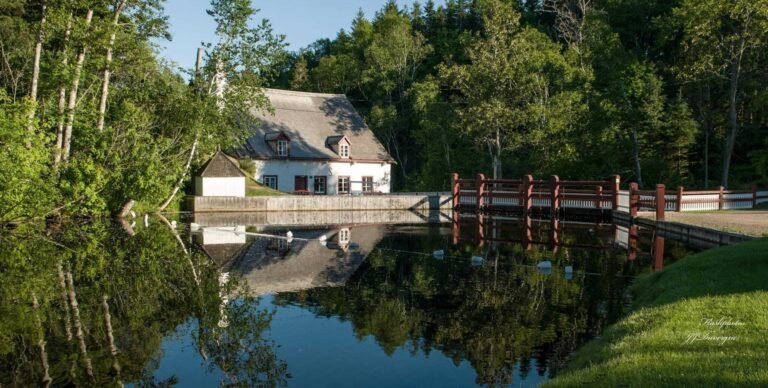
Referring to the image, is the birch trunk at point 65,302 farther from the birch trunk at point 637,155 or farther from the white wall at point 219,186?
the birch trunk at point 637,155

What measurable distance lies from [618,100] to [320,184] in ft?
73.2

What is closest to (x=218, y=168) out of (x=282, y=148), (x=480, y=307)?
(x=282, y=148)

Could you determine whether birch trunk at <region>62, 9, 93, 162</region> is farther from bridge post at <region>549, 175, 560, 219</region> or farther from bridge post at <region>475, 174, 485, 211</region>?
bridge post at <region>549, 175, 560, 219</region>

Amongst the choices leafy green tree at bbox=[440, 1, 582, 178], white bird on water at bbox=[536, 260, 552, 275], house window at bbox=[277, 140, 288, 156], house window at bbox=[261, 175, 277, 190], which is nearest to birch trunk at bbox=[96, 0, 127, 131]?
house window at bbox=[261, 175, 277, 190]

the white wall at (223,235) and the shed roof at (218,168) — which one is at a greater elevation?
the shed roof at (218,168)

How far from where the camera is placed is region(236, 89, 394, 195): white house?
44156 mm

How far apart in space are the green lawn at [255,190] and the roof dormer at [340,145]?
8354 mm

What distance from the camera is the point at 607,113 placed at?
127ft

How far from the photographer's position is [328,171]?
4659 centimetres

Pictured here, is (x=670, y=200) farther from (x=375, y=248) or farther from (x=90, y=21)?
(x=90, y=21)

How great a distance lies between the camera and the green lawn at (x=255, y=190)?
126ft

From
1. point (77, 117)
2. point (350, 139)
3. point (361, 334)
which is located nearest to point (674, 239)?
point (361, 334)

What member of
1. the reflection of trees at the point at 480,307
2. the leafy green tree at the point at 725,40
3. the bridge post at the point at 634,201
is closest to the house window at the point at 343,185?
the leafy green tree at the point at 725,40

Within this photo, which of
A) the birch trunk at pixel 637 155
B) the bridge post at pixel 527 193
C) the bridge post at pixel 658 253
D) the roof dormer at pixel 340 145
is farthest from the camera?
the roof dormer at pixel 340 145
